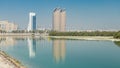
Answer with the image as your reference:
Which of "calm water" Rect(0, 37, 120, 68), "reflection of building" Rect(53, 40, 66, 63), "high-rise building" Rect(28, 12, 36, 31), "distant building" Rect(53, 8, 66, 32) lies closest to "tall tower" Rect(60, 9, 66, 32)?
"distant building" Rect(53, 8, 66, 32)

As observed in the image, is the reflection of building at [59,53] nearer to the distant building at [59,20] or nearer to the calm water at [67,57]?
the calm water at [67,57]

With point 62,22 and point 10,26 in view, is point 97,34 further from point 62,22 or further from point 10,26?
point 10,26

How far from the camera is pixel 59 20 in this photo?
459ft

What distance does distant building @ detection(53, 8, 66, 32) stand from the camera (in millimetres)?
138175

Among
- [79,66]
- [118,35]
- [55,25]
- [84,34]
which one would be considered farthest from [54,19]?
[79,66]

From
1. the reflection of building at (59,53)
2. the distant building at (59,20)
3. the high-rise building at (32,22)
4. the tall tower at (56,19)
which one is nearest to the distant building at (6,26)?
the high-rise building at (32,22)

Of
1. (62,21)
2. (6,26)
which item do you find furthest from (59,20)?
(6,26)

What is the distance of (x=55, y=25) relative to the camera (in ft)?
456

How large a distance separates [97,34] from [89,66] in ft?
230

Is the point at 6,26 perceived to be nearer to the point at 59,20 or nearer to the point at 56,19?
the point at 56,19

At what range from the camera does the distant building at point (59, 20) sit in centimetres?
13818

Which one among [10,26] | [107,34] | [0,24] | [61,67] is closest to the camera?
[61,67]

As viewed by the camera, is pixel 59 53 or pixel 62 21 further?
pixel 62 21

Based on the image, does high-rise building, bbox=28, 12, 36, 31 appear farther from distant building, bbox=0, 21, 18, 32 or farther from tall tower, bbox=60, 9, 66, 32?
tall tower, bbox=60, 9, 66, 32
